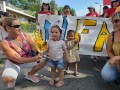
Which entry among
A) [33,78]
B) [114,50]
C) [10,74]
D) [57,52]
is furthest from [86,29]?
[10,74]

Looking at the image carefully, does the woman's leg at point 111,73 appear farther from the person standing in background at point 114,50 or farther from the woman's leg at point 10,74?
the woman's leg at point 10,74

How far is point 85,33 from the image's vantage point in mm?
5605

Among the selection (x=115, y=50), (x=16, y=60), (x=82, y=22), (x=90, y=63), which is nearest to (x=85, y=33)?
(x=82, y=22)

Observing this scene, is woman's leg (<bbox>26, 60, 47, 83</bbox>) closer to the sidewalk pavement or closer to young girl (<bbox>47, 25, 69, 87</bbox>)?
the sidewalk pavement

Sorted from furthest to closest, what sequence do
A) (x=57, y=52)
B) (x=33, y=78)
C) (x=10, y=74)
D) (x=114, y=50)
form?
(x=33, y=78), (x=57, y=52), (x=114, y=50), (x=10, y=74)

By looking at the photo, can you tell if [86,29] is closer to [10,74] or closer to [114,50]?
[114,50]

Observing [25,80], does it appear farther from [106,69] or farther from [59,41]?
[106,69]

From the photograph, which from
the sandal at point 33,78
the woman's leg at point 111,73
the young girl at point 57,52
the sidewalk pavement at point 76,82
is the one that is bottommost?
the sidewalk pavement at point 76,82

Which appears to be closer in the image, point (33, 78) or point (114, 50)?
point (114, 50)

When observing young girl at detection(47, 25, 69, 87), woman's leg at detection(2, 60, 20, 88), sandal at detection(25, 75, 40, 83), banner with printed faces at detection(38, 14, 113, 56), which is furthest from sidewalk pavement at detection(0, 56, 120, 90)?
banner with printed faces at detection(38, 14, 113, 56)

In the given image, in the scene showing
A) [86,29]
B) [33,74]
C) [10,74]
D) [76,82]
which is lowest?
[76,82]

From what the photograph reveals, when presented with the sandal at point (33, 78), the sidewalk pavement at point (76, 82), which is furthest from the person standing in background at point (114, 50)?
the sandal at point (33, 78)

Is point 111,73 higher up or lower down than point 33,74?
higher up

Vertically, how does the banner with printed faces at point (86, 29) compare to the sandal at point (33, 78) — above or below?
above
